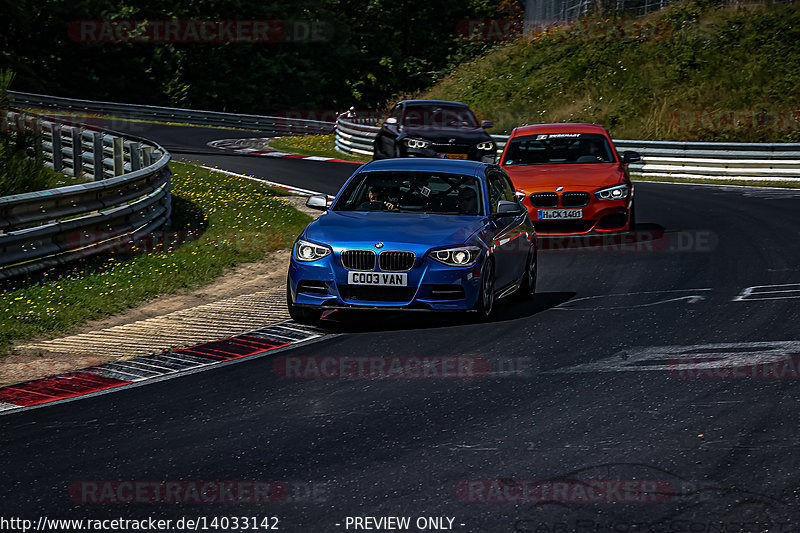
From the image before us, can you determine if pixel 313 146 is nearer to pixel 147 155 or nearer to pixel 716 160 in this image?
pixel 716 160

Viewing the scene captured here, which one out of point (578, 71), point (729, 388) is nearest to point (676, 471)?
point (729, 388)

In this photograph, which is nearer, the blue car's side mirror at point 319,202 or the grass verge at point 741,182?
the blue car's side mirror at point 319,202

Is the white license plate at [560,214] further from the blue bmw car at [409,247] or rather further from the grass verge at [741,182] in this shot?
the grass verge at [741,182]

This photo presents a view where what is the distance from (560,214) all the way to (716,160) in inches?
584

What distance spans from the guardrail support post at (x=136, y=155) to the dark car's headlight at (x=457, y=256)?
469 inches

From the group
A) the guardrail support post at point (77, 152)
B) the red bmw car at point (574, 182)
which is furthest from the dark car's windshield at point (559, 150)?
the guardrail support post at point (77, 152)

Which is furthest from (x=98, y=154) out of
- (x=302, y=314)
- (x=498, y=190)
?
(x=302, y=314)

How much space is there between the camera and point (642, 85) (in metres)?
40.0

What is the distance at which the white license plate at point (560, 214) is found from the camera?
15438mm

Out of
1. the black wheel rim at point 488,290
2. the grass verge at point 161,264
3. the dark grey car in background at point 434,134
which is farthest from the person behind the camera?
the dark grey car in background at point 434,134

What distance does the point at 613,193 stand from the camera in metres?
15.6

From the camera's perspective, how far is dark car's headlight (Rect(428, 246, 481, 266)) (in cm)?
998

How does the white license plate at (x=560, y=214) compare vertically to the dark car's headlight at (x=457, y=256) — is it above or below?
below

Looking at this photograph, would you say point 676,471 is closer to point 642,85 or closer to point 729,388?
point 729,388
